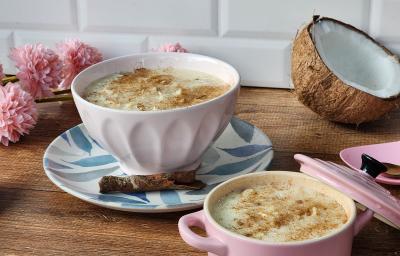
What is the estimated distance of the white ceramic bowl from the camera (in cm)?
72

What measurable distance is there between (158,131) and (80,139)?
0.65ft

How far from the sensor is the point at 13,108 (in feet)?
3.00

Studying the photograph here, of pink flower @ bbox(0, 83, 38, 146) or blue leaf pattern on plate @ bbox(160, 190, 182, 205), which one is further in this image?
pink flower @ bbox(0, 83, 38, 146)

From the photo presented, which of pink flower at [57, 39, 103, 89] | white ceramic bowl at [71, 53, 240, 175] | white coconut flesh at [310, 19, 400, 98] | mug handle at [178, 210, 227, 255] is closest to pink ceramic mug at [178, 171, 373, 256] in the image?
mug handle at [178, 210, 227, 255]

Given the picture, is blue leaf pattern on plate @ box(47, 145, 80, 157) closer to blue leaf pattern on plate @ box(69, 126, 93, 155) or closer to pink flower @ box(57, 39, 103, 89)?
blue leaf pattern on plate @ box(69, 126, 93, 155)

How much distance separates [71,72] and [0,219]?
1.22 ft

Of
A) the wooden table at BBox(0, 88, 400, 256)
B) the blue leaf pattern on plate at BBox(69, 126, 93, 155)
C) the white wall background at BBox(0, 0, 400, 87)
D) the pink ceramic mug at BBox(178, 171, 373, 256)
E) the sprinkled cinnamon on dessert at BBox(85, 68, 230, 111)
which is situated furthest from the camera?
the white wall background at BBox(0, 0, 400, 87)

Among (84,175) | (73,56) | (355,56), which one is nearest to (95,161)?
(84,175)

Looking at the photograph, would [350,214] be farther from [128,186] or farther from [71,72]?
[71,72]

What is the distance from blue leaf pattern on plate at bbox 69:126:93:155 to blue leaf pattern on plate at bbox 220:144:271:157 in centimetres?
17

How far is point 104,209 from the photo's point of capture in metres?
0.74

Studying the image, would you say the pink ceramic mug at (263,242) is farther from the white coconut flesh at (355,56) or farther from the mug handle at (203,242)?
the white coconut flesh at (355,56)

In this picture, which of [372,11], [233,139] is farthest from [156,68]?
[372,11]

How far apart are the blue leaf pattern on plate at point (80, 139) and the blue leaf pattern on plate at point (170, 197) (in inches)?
6.2
